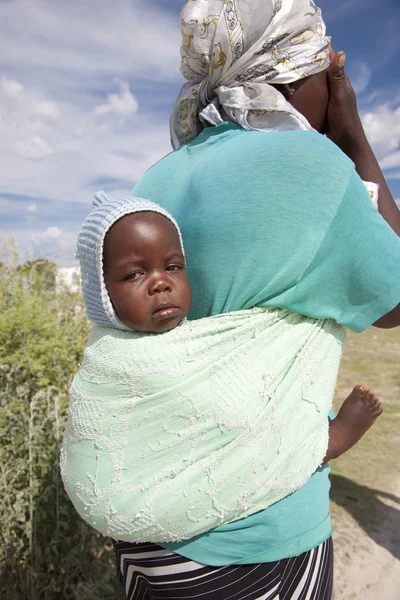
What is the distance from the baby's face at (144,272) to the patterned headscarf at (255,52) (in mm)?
420

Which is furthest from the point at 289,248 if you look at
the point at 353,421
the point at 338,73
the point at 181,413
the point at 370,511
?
the point at 370,511

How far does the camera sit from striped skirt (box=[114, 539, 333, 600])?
1327mm

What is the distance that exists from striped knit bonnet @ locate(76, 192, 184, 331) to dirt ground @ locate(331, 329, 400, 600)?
267 centimetres

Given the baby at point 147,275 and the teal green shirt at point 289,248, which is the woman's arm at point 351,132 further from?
the baby at point 147,275

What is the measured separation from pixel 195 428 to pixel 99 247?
23.4 inches

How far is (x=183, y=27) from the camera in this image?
5.33ft

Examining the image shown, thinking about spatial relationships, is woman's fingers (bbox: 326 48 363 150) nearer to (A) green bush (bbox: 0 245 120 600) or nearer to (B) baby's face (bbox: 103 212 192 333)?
(B) baby's face (bbox: 103 212 192 333)

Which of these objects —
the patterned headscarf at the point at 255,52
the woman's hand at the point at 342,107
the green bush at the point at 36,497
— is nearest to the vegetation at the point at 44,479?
the green bush at the point at 36,497

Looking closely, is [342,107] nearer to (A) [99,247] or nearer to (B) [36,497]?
(A) [99,247]

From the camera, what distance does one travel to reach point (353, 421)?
1538 mm

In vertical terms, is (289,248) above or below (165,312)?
above

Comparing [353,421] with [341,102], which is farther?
[341,102]

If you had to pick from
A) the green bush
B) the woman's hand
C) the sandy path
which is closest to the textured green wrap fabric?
the woman's hand

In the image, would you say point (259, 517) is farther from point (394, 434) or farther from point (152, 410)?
point (394, 434)
